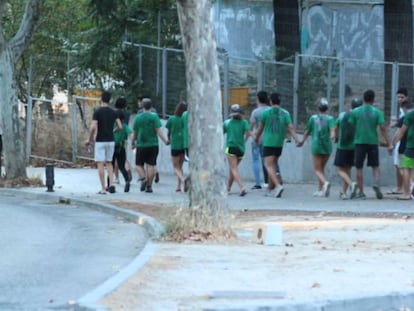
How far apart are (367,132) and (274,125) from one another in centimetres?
182

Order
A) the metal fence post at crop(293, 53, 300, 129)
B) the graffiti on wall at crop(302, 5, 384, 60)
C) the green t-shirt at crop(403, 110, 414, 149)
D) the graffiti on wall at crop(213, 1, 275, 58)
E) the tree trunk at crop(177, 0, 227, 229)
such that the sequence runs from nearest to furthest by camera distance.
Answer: the tree trunk at crop(177, 0, 227, 229) < the green t-shirt at crop(403, 110, 414, 149) < the metal fence post at crop(293, 53, 300, 129) < the graffiti on wall at crop(302, 5, 384, 60) < the graffiti on wall at crop(213, 1, 275, 58)

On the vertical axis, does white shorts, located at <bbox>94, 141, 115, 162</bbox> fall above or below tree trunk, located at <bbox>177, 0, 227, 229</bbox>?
below

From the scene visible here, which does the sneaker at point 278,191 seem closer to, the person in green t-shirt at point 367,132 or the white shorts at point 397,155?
the person in green t-shirt at point 367,132

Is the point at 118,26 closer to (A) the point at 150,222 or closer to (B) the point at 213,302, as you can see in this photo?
(A) the point at 150,222

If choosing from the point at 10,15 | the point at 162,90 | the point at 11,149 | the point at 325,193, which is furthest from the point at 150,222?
the point at 10,15

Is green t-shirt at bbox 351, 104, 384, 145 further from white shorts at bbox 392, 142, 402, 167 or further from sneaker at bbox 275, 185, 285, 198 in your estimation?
sneaker at bbox 275, 185, 285, 198

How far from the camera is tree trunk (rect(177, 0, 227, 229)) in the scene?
13.7 m

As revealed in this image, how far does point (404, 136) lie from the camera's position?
19.7 metres

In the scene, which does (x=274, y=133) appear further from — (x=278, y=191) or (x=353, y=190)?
(x=353, y=190)

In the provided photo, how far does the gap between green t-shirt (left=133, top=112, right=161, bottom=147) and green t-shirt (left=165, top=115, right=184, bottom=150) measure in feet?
1.23

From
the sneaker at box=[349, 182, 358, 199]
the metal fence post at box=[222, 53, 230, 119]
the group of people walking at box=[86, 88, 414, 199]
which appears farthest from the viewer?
the metal fence post at box=[222, 53, 230, 119]

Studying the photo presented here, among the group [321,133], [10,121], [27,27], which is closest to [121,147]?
[10,121]

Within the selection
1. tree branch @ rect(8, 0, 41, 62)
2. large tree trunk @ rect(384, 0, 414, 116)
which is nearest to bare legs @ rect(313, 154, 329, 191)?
large tree trunk @ rect(384, 0, 414, 116)

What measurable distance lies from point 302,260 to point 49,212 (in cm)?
808
